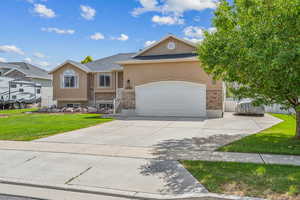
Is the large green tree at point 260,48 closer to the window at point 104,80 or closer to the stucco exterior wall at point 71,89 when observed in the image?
the window at point 104,80

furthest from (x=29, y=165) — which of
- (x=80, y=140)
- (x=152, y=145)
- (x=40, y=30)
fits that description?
(x=40, y=30)

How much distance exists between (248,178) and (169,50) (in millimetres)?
15077

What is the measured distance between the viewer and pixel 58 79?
21750 mm

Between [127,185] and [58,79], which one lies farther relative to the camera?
[58,79]

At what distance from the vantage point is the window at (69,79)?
845 inches

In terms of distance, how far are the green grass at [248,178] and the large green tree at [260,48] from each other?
244 cm

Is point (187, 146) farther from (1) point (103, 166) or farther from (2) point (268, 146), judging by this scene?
(1) point (103, 166)

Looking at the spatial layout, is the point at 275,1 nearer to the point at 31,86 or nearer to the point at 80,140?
the point at 80,140

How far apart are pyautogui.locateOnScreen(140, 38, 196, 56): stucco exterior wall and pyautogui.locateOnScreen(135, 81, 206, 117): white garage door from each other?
3524 mm

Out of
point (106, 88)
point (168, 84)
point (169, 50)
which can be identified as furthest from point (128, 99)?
point (169, 50)

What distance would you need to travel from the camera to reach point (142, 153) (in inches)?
241

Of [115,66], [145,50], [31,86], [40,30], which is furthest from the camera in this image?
[31,86]

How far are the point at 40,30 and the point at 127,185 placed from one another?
24712 mm

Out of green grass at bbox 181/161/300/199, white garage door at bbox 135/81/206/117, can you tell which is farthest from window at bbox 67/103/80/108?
green grass at bbox 181/161/300/199
